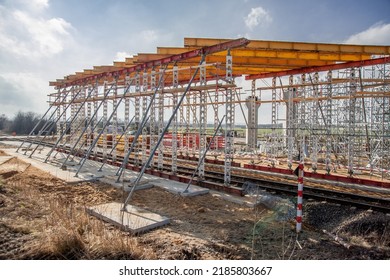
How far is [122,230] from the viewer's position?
20.2ft

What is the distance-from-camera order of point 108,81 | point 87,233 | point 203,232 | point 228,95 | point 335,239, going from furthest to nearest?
point 108,81
point 228,95
point 203,232
point 335,239
point 87,233

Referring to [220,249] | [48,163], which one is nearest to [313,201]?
[220,249]

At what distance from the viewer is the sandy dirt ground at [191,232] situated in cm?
458

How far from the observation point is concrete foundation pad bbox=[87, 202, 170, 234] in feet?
20.2

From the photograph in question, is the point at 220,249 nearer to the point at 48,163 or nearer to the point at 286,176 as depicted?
the point at 286,176

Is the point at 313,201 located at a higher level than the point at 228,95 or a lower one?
lower

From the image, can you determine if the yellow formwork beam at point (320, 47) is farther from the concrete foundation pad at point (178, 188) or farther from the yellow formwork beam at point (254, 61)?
the concrete foundation pad at point (178, 188)

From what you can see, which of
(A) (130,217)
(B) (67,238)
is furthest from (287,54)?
(B) (67,238)

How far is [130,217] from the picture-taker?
6.83 meters

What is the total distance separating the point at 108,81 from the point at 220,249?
615 inches

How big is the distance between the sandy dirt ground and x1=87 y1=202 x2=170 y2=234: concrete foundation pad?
6.6 inches

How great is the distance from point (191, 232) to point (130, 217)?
1.53m

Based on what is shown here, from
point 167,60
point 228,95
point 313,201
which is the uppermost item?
point 167,60

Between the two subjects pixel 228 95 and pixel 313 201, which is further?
pixel 228 95
